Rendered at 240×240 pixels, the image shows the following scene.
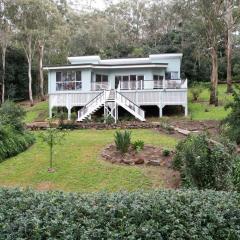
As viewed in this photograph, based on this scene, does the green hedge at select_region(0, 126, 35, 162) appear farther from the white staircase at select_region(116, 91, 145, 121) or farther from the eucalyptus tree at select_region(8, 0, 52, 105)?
the eucalyptus tree at select_region(8, 0, 52, 105)

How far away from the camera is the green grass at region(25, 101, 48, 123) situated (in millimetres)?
29669

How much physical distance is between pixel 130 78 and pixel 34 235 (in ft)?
89.7

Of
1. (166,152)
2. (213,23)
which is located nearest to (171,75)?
(213,23)

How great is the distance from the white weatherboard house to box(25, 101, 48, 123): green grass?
169 centimetres

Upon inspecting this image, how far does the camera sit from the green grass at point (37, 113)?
2967 centimetres

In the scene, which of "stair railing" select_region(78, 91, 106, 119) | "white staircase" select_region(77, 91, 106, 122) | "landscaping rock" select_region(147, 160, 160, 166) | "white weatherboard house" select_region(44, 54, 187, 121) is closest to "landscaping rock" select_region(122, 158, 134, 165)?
"landscaping rock" select_region(147, 160, 160, 166)

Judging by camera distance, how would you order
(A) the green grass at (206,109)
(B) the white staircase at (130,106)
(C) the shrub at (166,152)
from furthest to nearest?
(B) the white staircase at (130,106)
(A) the green grass at (206,109)
(C) the shrub at (166,152)

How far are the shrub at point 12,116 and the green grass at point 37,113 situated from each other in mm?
9584

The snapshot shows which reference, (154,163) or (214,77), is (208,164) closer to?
(154,163)

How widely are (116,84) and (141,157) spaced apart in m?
18.8

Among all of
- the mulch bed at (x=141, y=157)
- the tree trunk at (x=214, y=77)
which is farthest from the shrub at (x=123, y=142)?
the tree trunk at (x=214, y=77)

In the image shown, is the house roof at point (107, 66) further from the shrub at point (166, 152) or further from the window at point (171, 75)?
the shrub at point (166, 152)

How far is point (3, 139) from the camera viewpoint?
15.3 m

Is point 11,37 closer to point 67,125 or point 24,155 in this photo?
point 67,125
